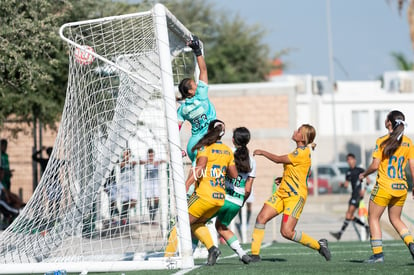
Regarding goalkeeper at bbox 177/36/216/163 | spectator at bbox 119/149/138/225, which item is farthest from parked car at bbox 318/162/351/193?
goalkeeper at bbox 177/36/216/163

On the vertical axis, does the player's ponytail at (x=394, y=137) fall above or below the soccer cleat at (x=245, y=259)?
above

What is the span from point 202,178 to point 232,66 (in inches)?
1607

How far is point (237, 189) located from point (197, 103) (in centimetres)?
120

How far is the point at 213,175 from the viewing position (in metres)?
10.8

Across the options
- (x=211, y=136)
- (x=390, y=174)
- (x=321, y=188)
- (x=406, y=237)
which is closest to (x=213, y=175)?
(x=211, y=136)

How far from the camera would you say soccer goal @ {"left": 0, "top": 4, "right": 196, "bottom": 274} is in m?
11.2

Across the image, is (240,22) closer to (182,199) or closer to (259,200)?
(259,200)

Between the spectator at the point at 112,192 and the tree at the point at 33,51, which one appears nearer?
the spectator at the point at 112,192

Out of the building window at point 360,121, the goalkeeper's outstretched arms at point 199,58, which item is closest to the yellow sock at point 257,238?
the goalkeeper's outstretched arms at point 199,58

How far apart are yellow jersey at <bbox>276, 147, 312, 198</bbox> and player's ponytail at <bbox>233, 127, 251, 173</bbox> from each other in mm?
511

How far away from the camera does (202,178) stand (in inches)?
424

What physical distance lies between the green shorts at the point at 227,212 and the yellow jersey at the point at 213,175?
2.25ft

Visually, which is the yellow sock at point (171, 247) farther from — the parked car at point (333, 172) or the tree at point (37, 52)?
the parked car at point (333, 172)

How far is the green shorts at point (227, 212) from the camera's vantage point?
37.8 feet
